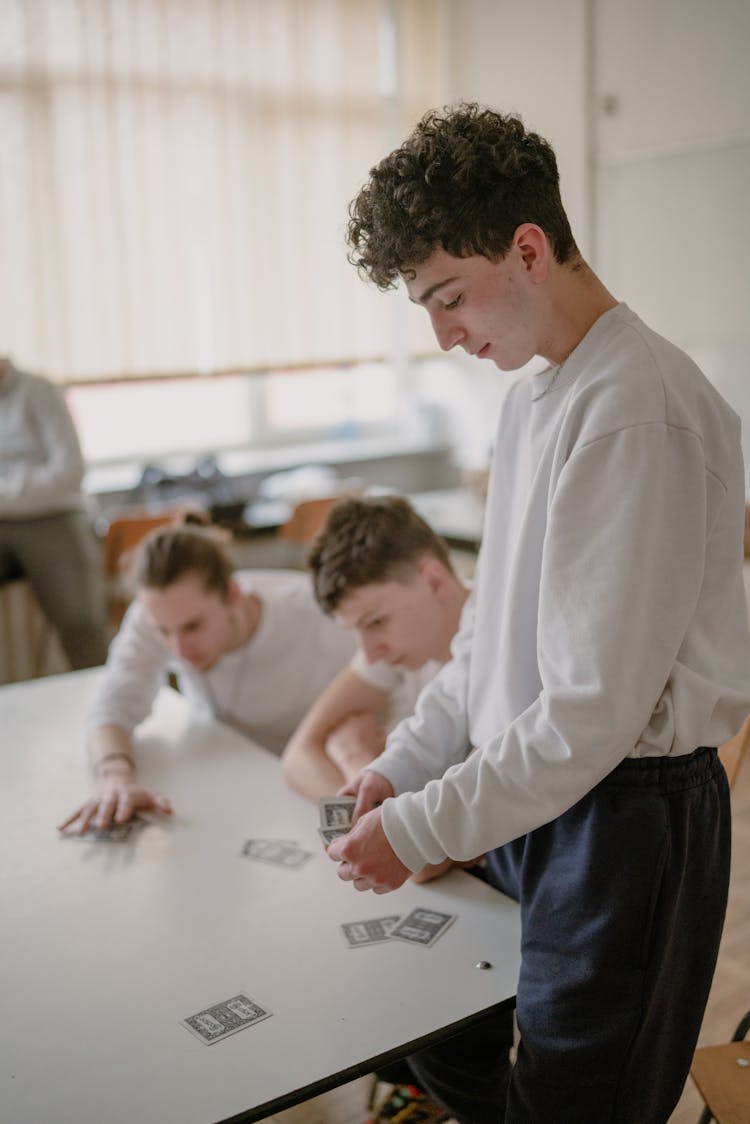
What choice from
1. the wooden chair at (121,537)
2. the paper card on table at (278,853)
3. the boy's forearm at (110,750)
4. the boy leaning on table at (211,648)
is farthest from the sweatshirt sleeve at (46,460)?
the paper card on table at (278,853)

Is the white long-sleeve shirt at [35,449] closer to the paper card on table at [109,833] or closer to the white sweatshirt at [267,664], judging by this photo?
the white sweatshirt at [267,664]

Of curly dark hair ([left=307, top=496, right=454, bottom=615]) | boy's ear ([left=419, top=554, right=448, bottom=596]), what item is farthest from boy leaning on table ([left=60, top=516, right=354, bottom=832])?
boy's ear ([left=419, top=554, right=448, bottom=596])

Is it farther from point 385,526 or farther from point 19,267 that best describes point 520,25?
point 385,526

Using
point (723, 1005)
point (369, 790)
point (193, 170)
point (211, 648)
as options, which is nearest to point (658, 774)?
point (369, 790)

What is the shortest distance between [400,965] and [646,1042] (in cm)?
31

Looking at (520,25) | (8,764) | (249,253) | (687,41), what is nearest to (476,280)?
(8,764)

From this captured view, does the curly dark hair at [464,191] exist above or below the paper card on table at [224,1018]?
above

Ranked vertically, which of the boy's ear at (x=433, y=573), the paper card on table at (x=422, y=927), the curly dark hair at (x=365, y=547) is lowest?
the paper card on table at (x=422, y=927)

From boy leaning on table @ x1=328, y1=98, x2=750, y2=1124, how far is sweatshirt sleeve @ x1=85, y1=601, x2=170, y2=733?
3.57 ft

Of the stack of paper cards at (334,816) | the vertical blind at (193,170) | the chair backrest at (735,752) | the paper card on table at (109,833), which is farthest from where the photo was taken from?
the vertical blind at (193,170)

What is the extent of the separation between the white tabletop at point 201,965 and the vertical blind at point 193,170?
3.56 meters

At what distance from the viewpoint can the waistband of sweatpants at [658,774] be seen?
3.88ft

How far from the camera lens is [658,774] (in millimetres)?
1186

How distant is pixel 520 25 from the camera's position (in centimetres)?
550
